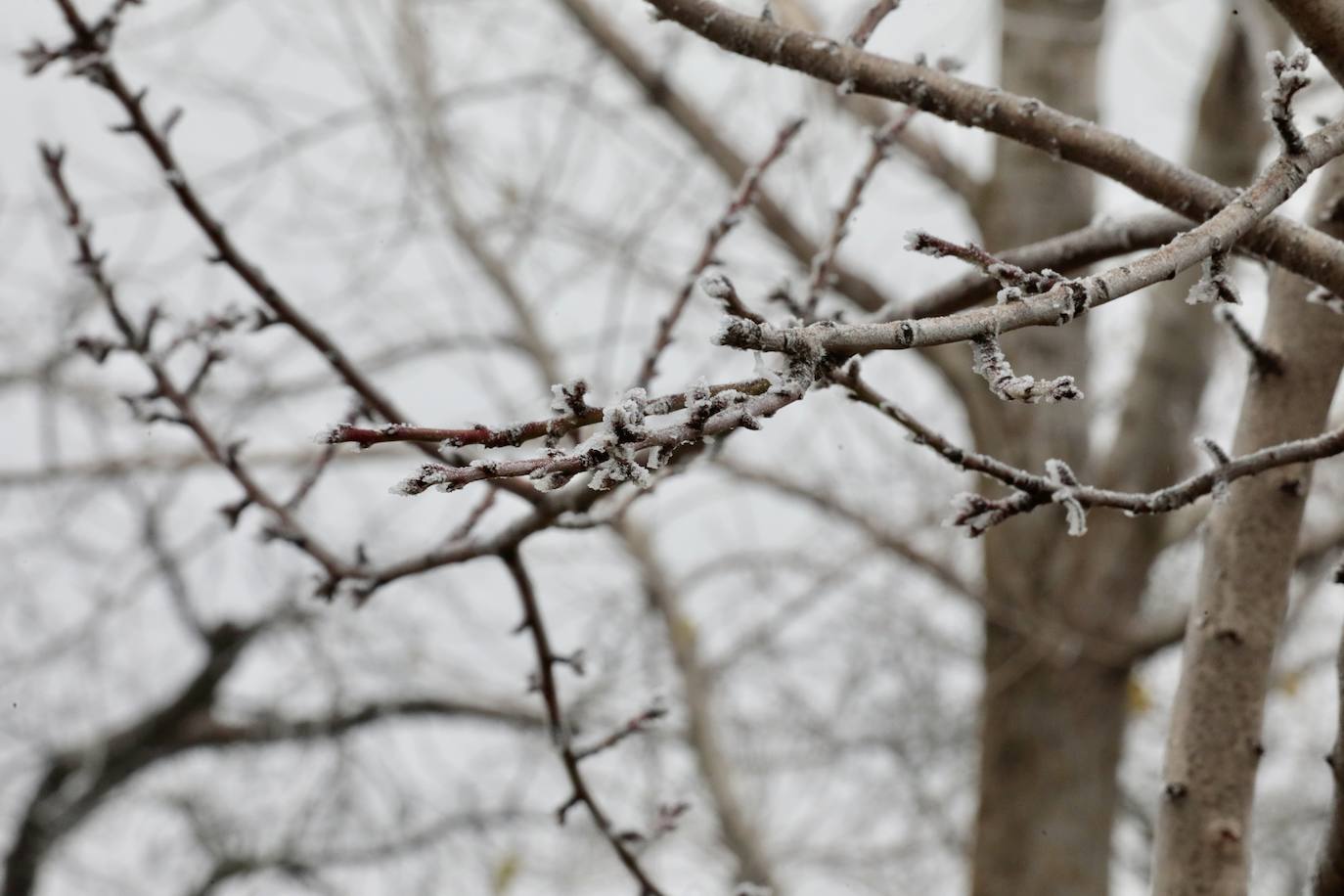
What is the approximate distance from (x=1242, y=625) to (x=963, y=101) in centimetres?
57

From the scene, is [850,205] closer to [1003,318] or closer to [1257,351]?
[1257,351]

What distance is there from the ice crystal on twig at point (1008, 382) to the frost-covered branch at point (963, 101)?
358 mm

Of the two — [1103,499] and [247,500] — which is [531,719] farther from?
[1103,499]

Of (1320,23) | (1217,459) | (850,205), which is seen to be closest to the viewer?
(1320,23)

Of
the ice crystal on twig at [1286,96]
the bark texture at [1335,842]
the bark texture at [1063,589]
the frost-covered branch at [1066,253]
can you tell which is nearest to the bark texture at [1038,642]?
the bark texture at [1063,589]

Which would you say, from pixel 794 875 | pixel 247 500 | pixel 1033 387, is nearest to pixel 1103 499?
pixel 1033 387

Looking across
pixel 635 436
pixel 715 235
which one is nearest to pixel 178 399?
pixel 715 235

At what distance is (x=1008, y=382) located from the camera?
584 mm

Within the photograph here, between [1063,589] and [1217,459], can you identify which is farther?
[1063,589]

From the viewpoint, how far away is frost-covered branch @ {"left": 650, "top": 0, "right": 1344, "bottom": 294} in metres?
0.91

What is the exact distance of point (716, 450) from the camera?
132cm

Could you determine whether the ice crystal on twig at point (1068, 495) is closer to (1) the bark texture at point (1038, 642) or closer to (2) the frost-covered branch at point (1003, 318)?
(2) the frost-covered branch at point (1003, 318)

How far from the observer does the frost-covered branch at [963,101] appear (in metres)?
0.91

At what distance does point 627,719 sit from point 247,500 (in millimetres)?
446
